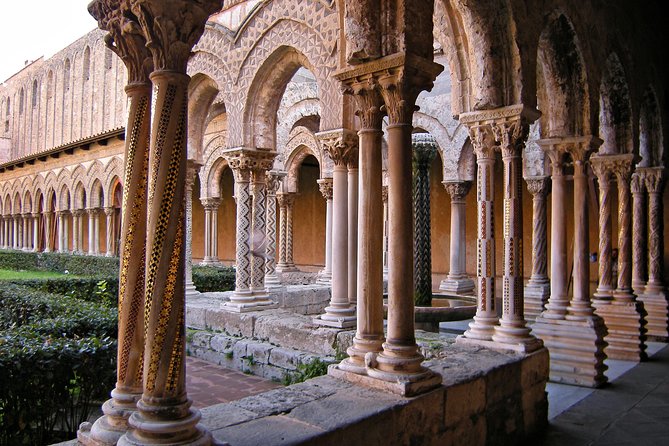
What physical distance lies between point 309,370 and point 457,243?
29.3 feet

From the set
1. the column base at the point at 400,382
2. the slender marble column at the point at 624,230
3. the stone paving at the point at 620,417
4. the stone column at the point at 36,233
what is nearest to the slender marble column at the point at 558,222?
the stone paving at the point at 620,417

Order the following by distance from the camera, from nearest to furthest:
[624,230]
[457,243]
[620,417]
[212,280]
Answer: [620,417] < [624,230] < [212,280] < [457,243]

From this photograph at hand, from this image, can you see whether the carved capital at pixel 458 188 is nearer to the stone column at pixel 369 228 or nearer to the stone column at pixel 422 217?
the stone column at pixel 422 217

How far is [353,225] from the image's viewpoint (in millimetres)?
6785

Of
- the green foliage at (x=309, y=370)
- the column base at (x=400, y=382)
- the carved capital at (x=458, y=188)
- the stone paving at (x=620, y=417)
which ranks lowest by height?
the stone paving at (x=620, y=417)

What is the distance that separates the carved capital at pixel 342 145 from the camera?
709 cm

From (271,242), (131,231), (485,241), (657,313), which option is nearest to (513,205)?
(485,241)

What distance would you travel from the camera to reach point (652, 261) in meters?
9.30

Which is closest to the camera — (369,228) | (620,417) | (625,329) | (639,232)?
(369,228)

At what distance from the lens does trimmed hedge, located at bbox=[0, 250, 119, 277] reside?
17.8 metres

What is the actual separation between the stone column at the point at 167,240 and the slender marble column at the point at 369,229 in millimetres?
1566

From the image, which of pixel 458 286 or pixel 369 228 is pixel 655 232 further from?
pixel 369 228

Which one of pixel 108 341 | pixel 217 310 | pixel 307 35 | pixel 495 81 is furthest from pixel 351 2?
pixel 217 310

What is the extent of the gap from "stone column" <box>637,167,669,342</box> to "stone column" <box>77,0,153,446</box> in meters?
8.32
